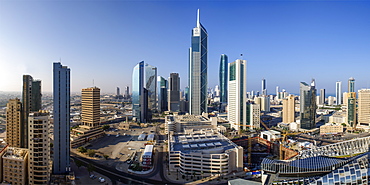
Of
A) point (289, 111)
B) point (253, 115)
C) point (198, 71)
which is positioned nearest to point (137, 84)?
point (198, 71)

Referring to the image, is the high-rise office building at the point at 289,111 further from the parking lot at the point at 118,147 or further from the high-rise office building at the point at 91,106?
the high-rise office building at the point at 91,106

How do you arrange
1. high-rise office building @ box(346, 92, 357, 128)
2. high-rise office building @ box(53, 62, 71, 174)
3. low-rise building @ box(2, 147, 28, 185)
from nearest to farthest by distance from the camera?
low-rise building @ box(2, 147, 28, 185) < high-rise office building @ box(53, 62, 71, 174) < high-rise office building @ box(346, 92, 357, 128)

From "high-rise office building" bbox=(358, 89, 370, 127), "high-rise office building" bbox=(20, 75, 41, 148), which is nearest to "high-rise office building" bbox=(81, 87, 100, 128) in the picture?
"high-rise office building" bbox=(20, 75, 41, 148)

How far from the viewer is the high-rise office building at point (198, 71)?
4000cm

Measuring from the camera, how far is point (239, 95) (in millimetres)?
30891

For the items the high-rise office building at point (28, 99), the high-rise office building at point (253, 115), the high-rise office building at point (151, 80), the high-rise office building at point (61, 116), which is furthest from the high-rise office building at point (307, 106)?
the high-rise office building at point (28, 99)

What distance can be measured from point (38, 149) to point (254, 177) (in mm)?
12666

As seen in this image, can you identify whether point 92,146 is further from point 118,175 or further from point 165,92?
point 165,92

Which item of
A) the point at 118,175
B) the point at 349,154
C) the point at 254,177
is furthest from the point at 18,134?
the point at 349,154

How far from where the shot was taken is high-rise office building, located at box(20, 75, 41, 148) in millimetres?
15409

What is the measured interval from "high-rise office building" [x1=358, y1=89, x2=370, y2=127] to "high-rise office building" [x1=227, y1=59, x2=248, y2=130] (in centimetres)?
1751

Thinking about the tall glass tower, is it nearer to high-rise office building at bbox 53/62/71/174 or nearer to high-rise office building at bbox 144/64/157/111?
high-rise office building at bbox 144/64/157/111

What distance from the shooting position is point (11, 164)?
35.4ft

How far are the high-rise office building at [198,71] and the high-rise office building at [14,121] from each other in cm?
2808
